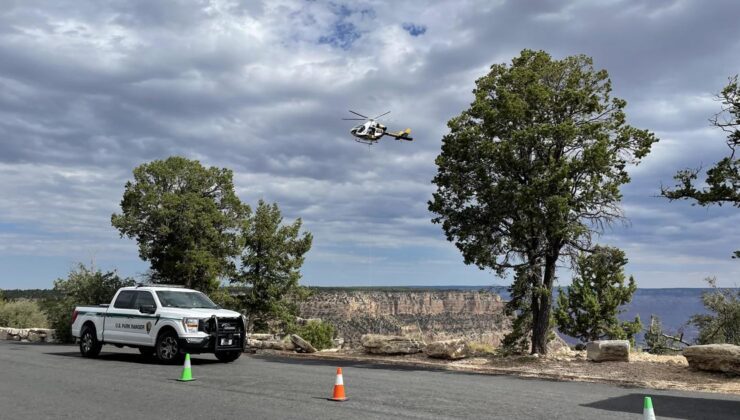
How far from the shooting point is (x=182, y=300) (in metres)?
18.2

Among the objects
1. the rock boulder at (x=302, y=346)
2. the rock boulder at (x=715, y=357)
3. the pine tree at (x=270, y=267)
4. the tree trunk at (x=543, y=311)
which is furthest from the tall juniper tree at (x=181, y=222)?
the rock boulder at (x=715, y=357)

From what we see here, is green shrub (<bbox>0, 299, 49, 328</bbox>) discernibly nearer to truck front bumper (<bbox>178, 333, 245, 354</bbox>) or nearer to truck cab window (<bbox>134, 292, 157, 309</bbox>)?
truck cab window (<bbox>134, 292, 157, 309</bbox>)

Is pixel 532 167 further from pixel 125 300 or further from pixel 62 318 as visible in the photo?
pixel 62 318

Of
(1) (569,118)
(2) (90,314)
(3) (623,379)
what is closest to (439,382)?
(3) (623,379)

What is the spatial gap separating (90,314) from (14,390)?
7.39 metres

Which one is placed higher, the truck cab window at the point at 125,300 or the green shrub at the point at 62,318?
Answer: the truck cab window at the point at 125,300

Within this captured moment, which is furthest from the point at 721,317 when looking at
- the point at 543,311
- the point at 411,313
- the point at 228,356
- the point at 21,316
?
the point at 411,313

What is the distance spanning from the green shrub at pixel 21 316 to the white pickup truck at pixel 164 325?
2076cm

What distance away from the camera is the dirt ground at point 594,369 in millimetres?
13953

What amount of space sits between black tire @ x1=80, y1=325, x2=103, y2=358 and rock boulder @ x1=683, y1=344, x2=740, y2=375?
16941mm

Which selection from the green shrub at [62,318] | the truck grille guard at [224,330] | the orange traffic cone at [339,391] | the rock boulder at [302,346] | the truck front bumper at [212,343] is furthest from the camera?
the green shrub at [62,318]

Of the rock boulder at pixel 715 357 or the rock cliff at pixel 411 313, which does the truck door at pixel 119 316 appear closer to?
the rock boulder at pixel 715 357

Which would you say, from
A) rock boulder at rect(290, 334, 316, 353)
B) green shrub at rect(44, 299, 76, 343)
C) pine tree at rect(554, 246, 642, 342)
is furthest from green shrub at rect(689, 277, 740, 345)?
green shrub at rect(44, 299, 76, 343)

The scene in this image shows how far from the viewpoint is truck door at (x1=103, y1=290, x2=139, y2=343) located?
18227 millimetres
